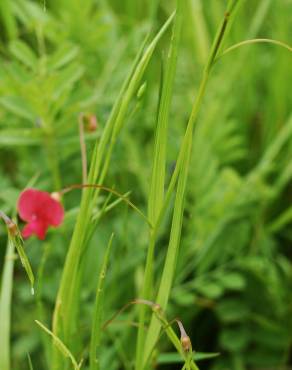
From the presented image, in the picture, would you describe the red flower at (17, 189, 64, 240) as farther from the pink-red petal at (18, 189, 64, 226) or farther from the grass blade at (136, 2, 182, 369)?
the grass blade at (136, 2, 182, 369)

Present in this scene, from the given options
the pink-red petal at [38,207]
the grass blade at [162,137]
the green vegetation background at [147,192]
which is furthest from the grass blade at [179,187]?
the green vegetation background at [147,192]

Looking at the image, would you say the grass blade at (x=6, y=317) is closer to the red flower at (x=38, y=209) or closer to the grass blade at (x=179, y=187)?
the red flower at (x=38, y=209)

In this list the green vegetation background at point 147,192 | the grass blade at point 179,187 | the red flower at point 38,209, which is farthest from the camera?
the green vegetation background at point 147,192

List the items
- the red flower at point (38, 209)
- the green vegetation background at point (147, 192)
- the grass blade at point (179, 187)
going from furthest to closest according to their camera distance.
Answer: the green vegetation background at point (147, 192) < the red flower at point (38, 209) < the grass blade at point (179, 187)

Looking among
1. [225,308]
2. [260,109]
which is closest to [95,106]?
[225,308]

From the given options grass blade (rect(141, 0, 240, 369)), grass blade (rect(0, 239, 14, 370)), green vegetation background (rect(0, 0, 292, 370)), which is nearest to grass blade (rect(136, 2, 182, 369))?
grass blade (rect(141, 0, 240, 369))

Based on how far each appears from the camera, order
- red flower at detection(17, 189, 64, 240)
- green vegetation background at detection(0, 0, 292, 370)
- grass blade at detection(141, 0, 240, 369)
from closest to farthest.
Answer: grass blade at detection(141, 0, 240, 369), red flower at detection(17, 189, 64, 240), green vegetation background at detection(0, 0, 292, 370)

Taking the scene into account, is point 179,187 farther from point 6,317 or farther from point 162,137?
point 6,317

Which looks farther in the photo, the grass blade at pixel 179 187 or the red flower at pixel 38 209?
the red flower at pixel 38 209
